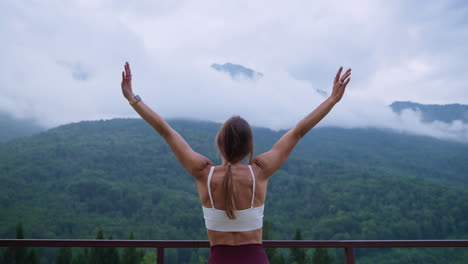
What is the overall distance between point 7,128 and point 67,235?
279ft

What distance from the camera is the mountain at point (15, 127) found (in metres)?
97.8

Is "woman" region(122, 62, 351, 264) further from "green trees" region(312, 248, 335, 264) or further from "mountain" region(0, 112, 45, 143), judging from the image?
"mountain" region(0, 112, 45, 143)

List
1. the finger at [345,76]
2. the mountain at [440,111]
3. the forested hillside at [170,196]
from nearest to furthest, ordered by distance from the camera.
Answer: the finger at [345,76]
the forested hillside at [170,196]
the mountain at [440,111]

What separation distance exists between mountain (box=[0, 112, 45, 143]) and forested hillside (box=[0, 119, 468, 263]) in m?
34.2

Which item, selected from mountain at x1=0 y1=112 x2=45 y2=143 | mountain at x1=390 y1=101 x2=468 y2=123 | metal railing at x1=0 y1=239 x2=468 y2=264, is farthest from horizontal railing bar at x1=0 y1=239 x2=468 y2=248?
mountain at x1=390 y1=101 x2=468 y2=123

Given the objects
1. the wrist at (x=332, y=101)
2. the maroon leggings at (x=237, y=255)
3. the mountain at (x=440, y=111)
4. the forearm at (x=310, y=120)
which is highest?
the mountain at (x=440, y=111)

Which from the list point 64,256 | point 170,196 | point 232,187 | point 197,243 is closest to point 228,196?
point 232,187

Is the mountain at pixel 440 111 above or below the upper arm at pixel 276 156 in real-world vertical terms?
above

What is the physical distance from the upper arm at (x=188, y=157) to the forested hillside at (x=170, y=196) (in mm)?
24626

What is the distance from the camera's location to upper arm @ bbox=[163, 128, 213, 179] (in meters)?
1.20

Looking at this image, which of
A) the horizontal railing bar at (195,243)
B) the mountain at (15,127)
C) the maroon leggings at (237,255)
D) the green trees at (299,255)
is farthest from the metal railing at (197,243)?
the mountain at (15,127)

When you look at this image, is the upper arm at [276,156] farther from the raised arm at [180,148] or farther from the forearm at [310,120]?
the raised arm at [180,148]

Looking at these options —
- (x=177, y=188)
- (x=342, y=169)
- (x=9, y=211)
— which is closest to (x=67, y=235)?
(x=9, y=211)

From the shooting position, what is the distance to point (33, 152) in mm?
56719
